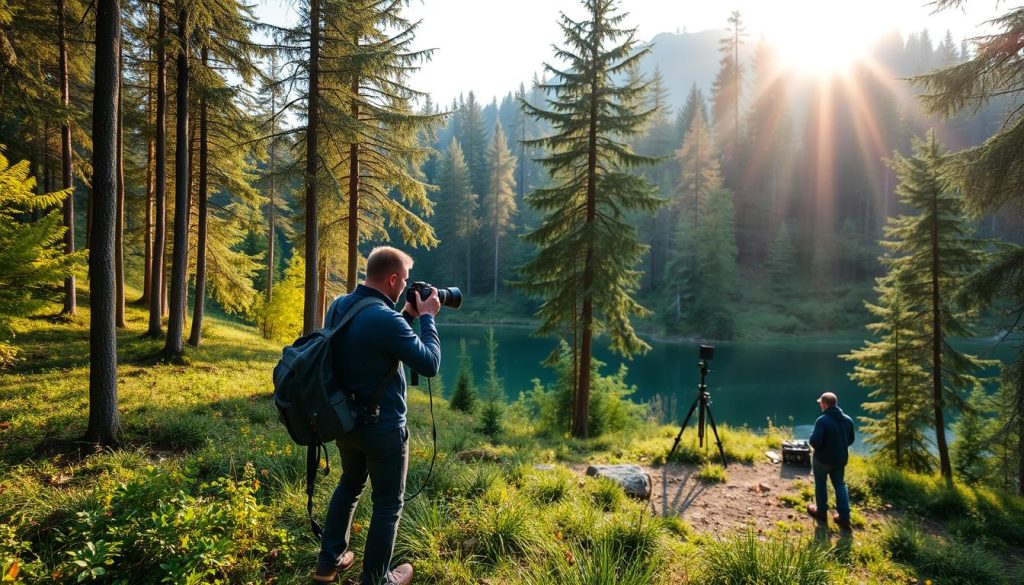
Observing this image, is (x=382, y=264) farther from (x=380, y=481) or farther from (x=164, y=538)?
(x=164, y=538)

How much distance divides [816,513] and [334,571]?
629 centimetres

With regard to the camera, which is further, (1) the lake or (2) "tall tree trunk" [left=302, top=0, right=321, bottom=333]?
(1) the lake

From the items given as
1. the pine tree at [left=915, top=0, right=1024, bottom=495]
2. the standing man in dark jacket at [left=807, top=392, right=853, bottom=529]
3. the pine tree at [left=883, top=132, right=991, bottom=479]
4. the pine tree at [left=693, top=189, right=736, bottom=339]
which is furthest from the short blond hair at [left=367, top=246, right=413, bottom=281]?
the pine tree at [left=693, top=189, right=736, bottom=339]

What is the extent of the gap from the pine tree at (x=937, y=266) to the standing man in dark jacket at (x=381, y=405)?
40.8 ft

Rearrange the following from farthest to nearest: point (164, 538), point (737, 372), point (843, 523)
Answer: point (737, 372) < point (843, 523) < point (164, 538)

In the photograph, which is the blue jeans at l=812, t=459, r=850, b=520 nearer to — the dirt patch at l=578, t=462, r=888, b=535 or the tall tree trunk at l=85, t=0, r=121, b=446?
the dirt patch at l=578, t=462, r=888, b=535

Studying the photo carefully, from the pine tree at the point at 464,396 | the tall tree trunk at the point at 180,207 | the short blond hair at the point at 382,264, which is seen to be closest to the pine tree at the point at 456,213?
the pine tree at the point at 464,396

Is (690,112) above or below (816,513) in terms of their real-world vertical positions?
above

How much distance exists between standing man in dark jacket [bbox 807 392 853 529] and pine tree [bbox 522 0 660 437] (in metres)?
5.32

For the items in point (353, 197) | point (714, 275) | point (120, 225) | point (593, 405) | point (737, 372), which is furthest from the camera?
point (714, 275)

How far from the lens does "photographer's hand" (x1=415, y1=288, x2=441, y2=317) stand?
290cm

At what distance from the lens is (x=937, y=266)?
10664 millimetres

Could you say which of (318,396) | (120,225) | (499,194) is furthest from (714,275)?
(318,396)

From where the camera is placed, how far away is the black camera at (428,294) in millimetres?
2959
